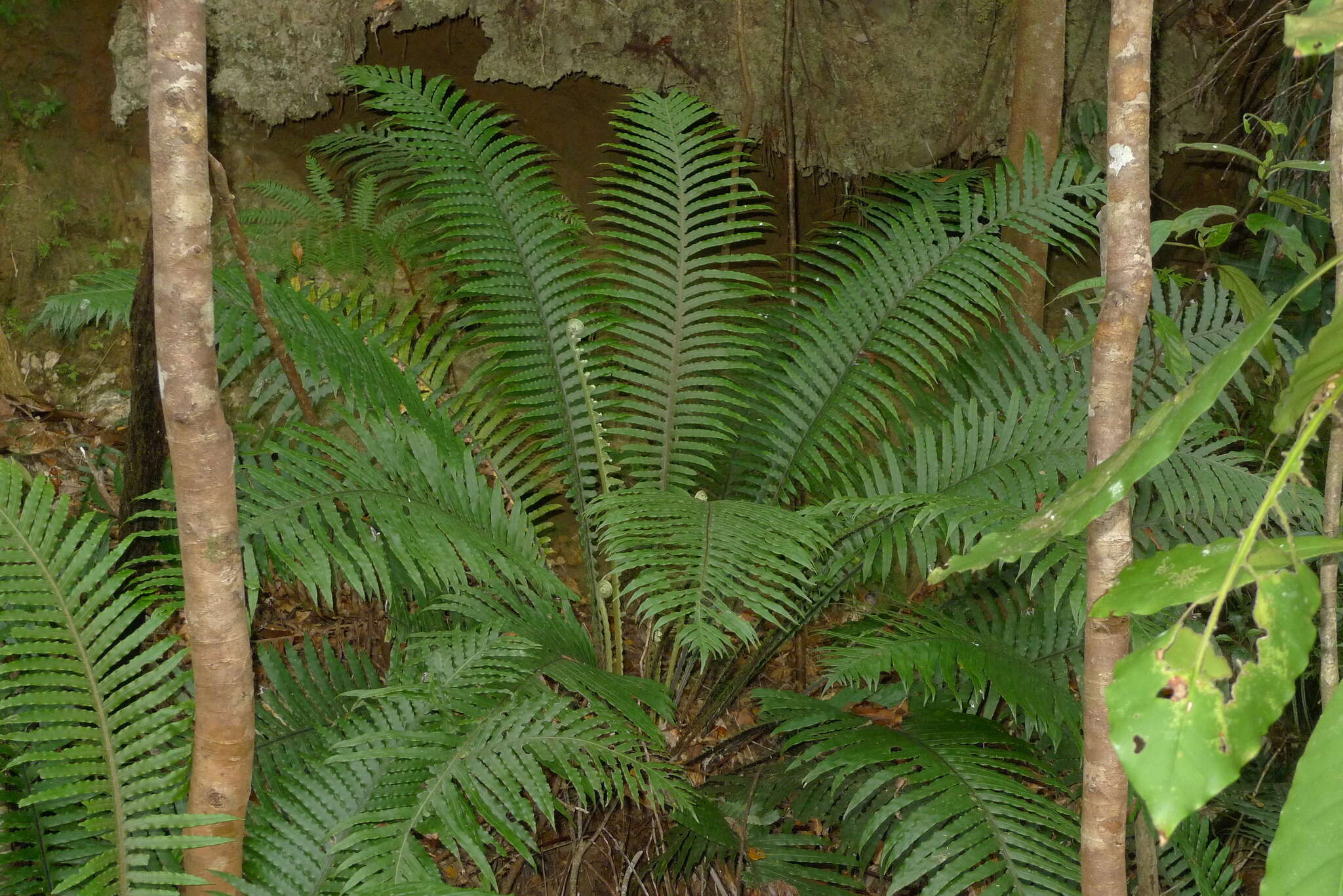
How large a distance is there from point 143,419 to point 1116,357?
5.69ft

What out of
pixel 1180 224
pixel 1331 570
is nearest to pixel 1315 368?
pixel 1331 570

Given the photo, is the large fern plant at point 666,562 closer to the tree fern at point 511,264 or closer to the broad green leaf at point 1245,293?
the tree fern at point 511,264

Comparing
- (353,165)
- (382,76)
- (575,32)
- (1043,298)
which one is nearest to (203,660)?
(382,76)

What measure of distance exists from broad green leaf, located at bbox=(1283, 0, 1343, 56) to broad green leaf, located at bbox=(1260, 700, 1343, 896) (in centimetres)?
36

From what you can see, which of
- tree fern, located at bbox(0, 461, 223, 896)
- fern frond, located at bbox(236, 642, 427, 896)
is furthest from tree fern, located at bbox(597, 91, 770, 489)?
tree fern, located at bbox(0, 461, 223, 896)

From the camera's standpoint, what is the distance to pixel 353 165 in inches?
116

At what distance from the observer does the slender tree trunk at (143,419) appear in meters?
1.91

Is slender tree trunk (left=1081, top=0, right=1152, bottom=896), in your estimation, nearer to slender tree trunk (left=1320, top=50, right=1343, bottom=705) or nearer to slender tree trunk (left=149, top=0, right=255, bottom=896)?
slender tree trunk (left=1320, top=50, right=1343, bottom=705)

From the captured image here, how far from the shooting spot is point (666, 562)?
5.47 ft

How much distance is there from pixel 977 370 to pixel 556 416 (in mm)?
1018

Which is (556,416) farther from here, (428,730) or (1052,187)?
(1052,187)

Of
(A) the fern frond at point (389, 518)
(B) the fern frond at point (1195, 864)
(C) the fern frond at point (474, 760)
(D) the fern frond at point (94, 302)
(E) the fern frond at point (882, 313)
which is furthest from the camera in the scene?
(E) the fern frond at point (882, 313)

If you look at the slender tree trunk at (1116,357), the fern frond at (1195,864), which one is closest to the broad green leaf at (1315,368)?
Answer: the slender tree trunk at (1116,357)

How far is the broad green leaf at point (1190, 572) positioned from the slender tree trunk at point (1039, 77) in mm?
2290
